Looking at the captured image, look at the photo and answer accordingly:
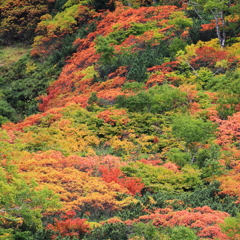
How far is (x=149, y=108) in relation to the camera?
28328mm

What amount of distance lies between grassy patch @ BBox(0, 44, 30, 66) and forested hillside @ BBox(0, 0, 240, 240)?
1536 mm

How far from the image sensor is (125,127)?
1039 inches

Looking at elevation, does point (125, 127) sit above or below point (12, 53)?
above

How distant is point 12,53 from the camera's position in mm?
56312

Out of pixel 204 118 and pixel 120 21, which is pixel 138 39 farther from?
pixel 204 118

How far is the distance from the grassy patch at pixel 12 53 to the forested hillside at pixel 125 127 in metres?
1.54

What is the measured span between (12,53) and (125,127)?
34521 mm

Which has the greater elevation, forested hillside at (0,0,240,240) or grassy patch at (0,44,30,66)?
forested hillside at (0,0,240,240)

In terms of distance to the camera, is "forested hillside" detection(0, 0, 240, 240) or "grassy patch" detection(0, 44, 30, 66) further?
"grassy patch" detection(0, 44, 30, 66)

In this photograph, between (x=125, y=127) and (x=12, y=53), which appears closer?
(x=125, y=127)

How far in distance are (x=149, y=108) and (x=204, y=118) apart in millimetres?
4415

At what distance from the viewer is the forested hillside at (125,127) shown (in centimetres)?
1512

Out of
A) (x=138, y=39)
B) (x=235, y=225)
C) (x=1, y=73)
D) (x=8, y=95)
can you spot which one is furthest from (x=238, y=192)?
(x=1, y=73)

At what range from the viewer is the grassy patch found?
54131 mm
